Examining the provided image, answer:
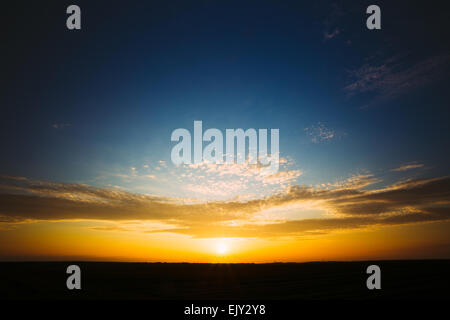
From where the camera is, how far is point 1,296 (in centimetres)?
2305
